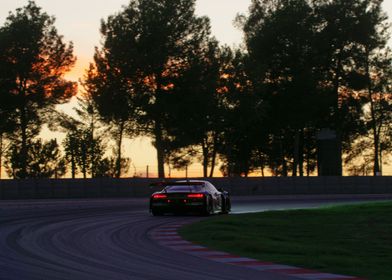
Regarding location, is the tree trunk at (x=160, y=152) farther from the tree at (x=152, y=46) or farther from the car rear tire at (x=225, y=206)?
the car rear tire at (x=225, y=206)

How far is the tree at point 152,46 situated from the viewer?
61.3m

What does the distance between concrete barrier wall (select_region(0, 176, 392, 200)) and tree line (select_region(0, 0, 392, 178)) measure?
4492mm

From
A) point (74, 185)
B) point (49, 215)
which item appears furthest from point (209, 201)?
point (74, 185)

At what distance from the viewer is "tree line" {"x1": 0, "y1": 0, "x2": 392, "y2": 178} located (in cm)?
6231

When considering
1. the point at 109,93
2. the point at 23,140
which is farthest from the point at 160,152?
the point at 23,140

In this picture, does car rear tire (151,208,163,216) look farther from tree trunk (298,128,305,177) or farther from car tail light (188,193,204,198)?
tree trunk (298,128,305,177)

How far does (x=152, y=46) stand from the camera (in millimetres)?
61781

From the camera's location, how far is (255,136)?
76.0 metres

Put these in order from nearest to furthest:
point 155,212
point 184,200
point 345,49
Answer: point 184,200 < point 155,212 < point 345,49

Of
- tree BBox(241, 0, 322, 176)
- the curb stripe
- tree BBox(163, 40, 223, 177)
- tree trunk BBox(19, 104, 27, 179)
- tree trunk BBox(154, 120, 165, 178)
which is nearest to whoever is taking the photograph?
the curb stripe

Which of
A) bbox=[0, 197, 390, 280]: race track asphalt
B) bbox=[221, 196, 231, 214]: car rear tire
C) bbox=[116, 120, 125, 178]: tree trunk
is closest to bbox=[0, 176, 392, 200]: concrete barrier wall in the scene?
bbox=[116, 120, 125, 178]: tree trunk

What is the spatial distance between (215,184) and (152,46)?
618 inches

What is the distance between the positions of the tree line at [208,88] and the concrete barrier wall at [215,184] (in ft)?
14.7

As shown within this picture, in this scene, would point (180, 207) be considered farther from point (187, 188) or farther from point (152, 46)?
point (152, 46)
